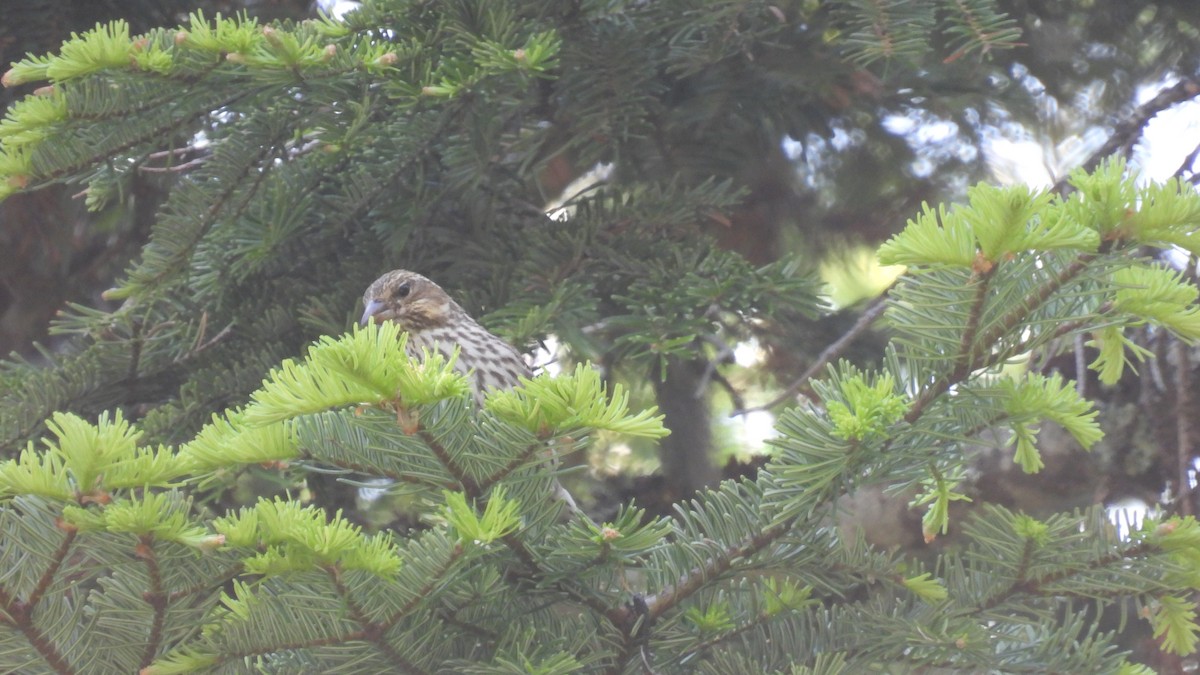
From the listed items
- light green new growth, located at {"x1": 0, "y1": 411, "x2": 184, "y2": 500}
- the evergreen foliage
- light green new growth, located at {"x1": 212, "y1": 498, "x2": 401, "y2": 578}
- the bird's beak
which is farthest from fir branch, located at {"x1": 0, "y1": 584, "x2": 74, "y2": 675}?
the bird's beak

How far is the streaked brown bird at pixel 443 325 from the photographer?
2.66 meters

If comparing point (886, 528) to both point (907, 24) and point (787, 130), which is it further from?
point (907, 24)

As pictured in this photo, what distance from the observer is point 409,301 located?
9.41 feet

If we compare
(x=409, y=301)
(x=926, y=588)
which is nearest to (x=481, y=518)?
(x=926, y=588)

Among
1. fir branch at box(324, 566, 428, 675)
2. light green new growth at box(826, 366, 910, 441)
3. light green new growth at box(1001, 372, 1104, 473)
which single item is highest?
light green new growth at box(1001, 372, 1104, 473)

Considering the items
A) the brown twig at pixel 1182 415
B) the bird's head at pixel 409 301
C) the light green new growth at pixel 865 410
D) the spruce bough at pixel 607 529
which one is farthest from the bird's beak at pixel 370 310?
the brown twig at pixel 1182 415

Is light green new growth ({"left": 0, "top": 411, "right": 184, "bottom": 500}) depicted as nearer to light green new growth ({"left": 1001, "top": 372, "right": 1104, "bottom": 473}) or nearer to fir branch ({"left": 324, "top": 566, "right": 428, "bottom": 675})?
fir branch ({"left": 324, "top": 566, "right": 428, "bottom": 675})

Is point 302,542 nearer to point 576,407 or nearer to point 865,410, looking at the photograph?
point 576,407

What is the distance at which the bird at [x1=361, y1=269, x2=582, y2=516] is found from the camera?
8.70 ft

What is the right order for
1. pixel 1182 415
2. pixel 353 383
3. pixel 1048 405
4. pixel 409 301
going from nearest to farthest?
pixel 353 383
pixel 1048 405
pixel 1182 415
pixel 409 301

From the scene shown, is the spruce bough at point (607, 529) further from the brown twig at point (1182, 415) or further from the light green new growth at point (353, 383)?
the brown twig at point (1182, 415)

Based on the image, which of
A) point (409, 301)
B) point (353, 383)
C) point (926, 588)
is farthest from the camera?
point (409, 301)

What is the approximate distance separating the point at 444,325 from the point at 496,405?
5.78 feet

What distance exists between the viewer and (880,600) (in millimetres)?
1592
